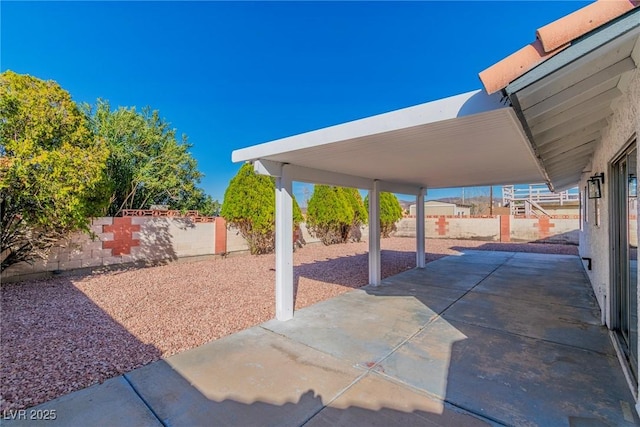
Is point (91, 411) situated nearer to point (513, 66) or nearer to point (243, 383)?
point (243, 383)

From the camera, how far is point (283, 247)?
488 cm

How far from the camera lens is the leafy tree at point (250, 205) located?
11.6 m

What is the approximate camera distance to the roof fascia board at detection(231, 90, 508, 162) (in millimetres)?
2516

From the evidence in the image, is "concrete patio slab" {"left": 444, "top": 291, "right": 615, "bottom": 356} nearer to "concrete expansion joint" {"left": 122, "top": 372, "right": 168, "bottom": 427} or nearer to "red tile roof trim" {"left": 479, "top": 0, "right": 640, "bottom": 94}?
"red tile roof trim" {"left": 479, "top": 0, "right": 640, "bottom": 94}

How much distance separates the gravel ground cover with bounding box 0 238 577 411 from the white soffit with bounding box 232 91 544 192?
9.14 feet

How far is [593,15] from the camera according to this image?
5.55 ft

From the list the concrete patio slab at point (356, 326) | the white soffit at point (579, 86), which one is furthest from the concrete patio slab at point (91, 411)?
the white soffit at point (579, 86)

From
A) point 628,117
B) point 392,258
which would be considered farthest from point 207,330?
point 392,258

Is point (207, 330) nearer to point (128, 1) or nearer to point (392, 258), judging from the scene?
point (392, 258)

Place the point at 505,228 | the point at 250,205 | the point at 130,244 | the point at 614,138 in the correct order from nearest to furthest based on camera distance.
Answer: the point at 614,138, the point at 130,244, the point at 250,205, the point at 505,228

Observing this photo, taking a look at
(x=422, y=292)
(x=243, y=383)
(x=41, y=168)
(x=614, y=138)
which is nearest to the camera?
(x=243, y=383)

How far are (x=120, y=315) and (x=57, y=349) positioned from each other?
1309 mm

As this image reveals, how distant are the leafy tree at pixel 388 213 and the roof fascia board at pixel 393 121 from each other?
15470mm

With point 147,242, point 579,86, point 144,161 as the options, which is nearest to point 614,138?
point 579,86
